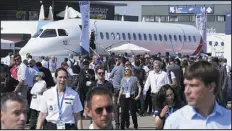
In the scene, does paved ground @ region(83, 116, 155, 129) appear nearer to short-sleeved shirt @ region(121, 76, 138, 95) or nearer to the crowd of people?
the crowd of people

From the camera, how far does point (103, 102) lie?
5922 millimetres

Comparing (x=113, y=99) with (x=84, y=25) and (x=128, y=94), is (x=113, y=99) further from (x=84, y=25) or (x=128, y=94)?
(x=84, y=25)

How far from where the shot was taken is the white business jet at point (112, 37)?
40781 millimetres

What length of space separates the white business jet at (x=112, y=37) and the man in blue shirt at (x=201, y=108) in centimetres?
3416

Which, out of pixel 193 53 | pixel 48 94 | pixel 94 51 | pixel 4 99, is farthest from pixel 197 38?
pixel 4 99

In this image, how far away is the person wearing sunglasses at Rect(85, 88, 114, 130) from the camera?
19.2 feet

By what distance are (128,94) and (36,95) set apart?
272 cm

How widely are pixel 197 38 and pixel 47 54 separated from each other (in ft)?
50.5

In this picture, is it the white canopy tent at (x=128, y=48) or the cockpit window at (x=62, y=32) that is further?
the white canopy tent at (x=128, y=48)

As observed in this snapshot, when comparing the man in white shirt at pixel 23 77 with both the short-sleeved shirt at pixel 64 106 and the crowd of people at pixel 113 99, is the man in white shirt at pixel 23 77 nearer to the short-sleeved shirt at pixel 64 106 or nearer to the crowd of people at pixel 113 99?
the crowd of people at pixel 113 99

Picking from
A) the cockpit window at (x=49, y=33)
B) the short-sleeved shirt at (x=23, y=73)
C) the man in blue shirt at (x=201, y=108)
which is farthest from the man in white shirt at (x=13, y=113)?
the cockpit window at (x=49, y=33)

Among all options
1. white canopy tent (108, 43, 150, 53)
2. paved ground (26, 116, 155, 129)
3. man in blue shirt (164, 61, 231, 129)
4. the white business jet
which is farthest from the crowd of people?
white canopy tent (108, 43, 150, 53)

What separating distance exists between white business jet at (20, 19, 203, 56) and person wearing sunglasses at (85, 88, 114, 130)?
3371cm

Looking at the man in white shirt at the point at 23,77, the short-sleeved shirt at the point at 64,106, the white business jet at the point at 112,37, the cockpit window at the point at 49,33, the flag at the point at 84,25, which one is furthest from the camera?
the cockpit window at the point at 49,33
